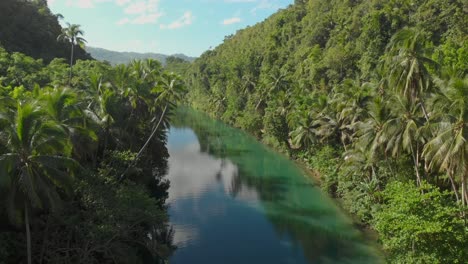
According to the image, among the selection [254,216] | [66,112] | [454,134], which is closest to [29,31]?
[66,112]

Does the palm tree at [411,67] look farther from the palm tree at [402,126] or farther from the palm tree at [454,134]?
the palm tree at [454,134]

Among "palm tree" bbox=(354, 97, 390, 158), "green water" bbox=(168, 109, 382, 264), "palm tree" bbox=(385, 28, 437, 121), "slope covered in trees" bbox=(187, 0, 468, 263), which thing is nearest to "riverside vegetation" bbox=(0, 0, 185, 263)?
"green water" bbox=(168, 109, 382, 264)

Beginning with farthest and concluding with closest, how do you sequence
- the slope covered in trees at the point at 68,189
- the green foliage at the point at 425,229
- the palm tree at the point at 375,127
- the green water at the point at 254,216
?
the palm tree at the point at 375,127, the green water at the point at 254,216, the green foliage at the point at 425,229, the slope covered in trees at the point at 68,189

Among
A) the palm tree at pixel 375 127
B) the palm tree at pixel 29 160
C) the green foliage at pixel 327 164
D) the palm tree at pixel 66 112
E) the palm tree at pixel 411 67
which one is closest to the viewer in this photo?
the palm tree at pixel 29 160

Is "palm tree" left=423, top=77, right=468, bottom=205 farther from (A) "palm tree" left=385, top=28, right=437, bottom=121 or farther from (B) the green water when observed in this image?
(B) the green water

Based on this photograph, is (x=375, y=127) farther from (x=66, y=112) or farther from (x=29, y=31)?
(x=29, y=31)

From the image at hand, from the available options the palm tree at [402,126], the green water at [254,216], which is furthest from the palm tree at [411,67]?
the green water at [254,216]

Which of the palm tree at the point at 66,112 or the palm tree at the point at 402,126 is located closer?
the palm tree at the point at 66,112
